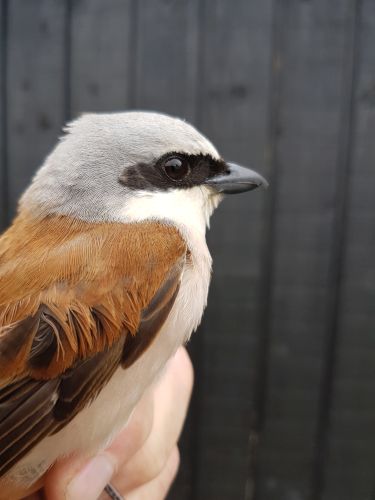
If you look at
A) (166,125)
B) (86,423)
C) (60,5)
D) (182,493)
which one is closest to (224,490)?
(182,493)

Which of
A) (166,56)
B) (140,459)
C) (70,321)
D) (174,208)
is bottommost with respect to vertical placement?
(140,459)

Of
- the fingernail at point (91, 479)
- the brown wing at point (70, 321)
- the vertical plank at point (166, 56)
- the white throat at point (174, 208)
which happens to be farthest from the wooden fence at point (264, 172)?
the brown wing at point (70, 321)

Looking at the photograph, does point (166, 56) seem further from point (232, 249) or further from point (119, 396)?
point (119, 396)

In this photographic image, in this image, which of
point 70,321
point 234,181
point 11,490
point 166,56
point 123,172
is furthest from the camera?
point 166,56

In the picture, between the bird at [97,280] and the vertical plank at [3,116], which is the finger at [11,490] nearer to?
the bird at [97,280]

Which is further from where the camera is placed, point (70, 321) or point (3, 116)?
point (3, 116)

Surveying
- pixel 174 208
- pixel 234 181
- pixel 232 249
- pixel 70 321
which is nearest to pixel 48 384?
pixel 70 321

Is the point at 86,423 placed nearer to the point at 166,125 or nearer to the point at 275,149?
the point at 166,125
